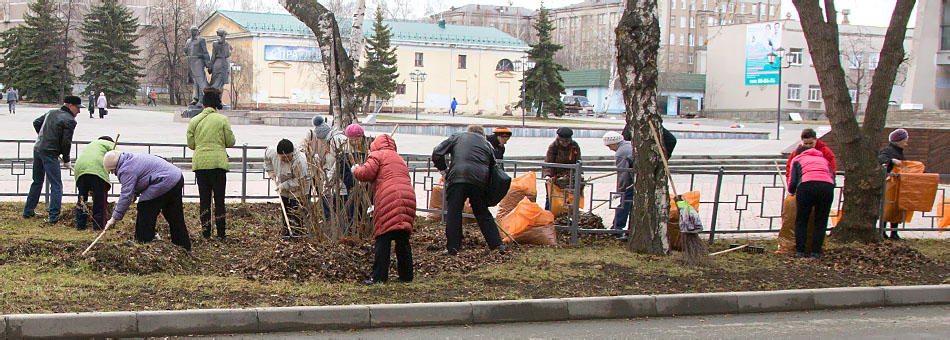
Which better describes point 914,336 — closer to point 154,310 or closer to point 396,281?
point 396,281

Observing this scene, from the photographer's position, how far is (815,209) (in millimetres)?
9633

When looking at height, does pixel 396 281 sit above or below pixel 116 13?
below

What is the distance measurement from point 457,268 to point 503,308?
150 cm

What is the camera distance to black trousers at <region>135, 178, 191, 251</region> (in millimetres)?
8500

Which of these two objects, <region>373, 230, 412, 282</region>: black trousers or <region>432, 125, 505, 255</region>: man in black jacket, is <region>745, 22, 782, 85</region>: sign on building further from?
<region>373, 230, 412, 282</region>: black trousers

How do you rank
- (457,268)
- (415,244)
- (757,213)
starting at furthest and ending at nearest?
(757,213) < (415,244) < (457,268)

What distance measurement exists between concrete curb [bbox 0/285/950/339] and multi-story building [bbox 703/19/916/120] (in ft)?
213

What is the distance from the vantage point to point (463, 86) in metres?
69.0

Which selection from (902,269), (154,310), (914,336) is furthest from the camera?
(902,269)

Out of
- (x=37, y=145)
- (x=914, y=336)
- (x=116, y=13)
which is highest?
(x=116, y=13)

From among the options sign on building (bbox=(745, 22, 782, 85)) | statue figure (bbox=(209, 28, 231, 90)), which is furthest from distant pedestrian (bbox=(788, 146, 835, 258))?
sign on building (bbox=(745, 22, 782, 85))

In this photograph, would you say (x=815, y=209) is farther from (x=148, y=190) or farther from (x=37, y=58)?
(x=37, y=58)

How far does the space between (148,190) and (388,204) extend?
254 centimetres

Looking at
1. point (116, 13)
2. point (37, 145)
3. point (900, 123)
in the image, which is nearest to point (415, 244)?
point (37, 145)
